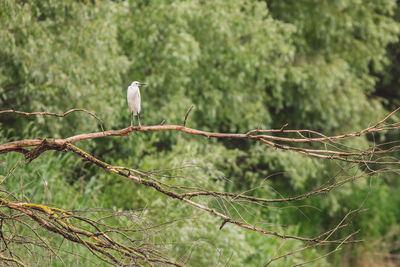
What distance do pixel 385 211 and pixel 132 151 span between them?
6372 millimetres

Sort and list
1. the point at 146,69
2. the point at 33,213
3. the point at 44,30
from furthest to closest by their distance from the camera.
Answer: the point at 146,69
the point at 44,30
the point at 33,213

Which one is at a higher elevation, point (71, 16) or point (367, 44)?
point (71, 16)

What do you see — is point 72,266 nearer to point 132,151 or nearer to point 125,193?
point 125,193

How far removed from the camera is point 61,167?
7.33m

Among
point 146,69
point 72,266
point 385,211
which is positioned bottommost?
point 385,211

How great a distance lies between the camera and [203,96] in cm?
1038

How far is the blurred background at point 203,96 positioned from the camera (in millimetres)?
6633

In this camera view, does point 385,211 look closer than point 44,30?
No

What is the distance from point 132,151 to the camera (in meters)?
8.66

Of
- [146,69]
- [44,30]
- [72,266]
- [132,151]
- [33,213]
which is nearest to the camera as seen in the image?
[33,213]

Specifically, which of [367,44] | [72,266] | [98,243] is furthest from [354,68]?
[98,243]

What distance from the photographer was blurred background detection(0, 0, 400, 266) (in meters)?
6.63

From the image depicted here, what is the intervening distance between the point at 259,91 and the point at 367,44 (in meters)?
3.47

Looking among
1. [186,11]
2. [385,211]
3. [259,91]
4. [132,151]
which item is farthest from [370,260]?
[186,11]
